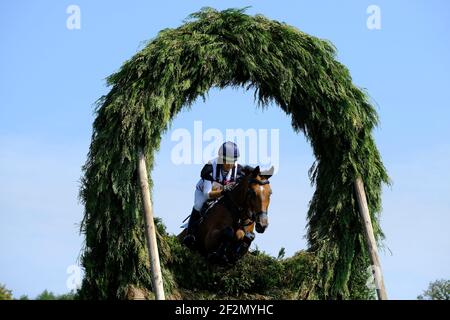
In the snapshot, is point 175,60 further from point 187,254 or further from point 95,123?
point 187,254

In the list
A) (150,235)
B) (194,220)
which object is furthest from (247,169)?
(150,235)

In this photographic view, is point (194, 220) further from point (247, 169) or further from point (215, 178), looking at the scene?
point (247, 169)

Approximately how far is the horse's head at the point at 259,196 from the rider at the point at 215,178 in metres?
0.78

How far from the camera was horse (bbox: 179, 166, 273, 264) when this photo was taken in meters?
11.8

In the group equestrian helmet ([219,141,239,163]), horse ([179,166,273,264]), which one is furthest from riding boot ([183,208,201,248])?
equestrian helmet ([219,141,239,163])

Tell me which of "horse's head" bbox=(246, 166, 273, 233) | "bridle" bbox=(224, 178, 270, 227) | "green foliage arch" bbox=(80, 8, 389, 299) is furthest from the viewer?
"bridle" bbox=(224, 178, 270, 227)

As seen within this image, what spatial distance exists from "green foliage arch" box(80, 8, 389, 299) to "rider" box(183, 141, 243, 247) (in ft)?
3.29

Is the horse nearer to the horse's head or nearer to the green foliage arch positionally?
the horse's head

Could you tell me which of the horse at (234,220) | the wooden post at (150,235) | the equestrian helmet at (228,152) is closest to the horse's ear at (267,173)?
the horse at (234,220)

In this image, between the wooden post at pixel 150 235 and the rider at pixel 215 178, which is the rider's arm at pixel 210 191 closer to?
the rider at pixel 215 178

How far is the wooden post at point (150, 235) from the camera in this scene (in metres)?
10.7
